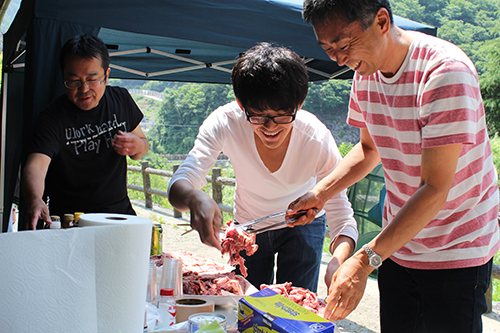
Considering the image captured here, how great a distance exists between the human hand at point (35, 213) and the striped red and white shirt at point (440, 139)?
5.10ft

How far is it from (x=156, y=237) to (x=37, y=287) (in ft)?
4.04

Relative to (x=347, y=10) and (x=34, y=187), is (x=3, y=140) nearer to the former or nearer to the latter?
(x=34, y=187)

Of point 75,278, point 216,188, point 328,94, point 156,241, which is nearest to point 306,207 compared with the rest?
point 156,241

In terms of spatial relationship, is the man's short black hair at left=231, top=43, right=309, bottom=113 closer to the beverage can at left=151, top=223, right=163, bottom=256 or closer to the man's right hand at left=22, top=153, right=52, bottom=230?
the beverage can at left=151, top=223, right=163, bottom=256

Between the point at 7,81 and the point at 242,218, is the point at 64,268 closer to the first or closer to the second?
the point at 242,218

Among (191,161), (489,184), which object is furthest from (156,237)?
(489,184)

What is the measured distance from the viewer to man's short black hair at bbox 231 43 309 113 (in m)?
1.64

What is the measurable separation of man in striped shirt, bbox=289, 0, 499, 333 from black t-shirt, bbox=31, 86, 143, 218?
1249mm

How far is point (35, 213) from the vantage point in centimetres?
187

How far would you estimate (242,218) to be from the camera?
2.21 m

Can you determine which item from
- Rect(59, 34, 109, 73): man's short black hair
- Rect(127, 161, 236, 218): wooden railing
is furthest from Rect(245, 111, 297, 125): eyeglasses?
Rect(127, 161, 236, 218): wooden railing

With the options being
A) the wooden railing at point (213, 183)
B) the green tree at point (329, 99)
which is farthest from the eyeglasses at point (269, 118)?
the green tree at point (329, 99)

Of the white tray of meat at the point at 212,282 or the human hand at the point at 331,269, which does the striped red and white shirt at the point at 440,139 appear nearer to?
the human hand at the point at 331,269

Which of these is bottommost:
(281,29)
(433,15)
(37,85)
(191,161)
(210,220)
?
(210,220)
